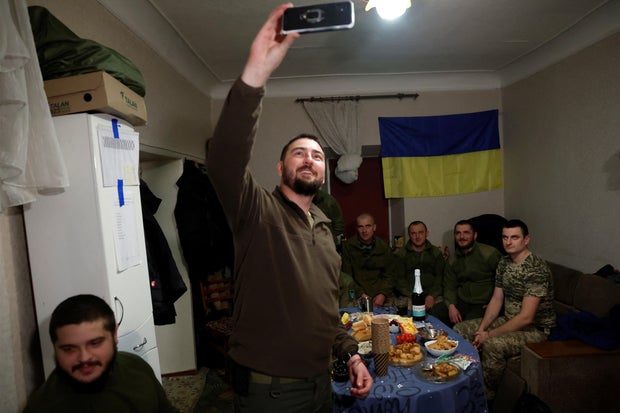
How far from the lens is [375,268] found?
12.9ft

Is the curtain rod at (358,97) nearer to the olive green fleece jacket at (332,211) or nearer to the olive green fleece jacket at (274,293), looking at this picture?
the olive green fleece jacket at (332,211)

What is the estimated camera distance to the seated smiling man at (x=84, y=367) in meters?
1.15

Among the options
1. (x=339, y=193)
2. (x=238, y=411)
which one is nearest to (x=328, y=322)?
(x=238, y=411)

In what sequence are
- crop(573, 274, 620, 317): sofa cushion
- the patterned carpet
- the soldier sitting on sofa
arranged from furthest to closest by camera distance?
the soldier sitting on sofa < the patterned carpet < crop(573, 274, 620, 317): sofa cushion

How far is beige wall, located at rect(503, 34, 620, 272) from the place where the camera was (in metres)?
3.00

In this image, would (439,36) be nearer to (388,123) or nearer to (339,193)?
(388,123)

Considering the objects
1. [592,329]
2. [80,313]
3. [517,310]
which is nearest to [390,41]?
[517,310]

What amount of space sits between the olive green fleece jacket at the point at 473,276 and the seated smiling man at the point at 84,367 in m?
2.94

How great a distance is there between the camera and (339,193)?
4.70m

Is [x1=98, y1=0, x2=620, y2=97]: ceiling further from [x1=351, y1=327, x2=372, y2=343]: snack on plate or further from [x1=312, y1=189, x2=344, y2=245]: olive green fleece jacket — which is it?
[x1=351, y1=327, x2=372, y2=343]: snack on plate

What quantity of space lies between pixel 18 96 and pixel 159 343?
2.85 meters

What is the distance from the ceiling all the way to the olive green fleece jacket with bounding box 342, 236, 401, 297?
6.14 feet

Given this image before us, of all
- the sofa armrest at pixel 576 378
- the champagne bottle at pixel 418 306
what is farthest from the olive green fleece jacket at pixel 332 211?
the sofa armrest at pixel 576 378

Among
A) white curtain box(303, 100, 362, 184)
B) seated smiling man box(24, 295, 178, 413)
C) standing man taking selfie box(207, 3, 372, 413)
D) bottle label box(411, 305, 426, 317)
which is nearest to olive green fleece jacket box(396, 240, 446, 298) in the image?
white curtain box(303, 100, 362, 184)
